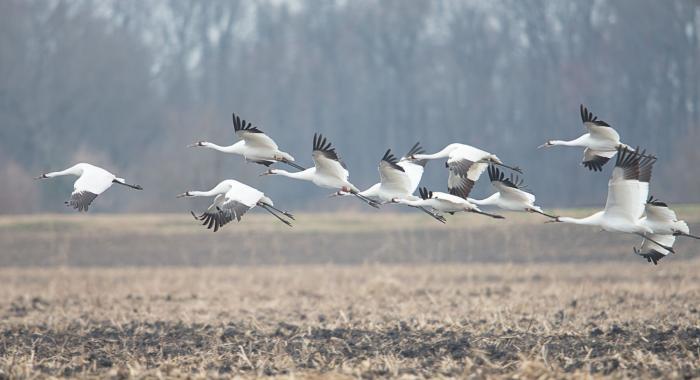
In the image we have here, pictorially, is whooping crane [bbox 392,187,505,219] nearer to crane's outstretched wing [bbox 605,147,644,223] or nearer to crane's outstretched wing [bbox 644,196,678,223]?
crane's outstretched wing [bbox 605,147,644,223]

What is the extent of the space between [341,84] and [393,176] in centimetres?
5615

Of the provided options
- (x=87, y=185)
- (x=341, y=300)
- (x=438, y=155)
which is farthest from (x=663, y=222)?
(x=341, y=300)

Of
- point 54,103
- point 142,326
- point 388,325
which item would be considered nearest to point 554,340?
point 388,325

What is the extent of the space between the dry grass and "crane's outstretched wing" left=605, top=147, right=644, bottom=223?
5.04 ft

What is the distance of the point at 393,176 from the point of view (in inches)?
607

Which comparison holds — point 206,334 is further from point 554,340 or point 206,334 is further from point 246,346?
point 554,340

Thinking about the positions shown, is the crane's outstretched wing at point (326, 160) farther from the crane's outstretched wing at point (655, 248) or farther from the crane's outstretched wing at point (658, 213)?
the crane's outstretched wing at point (655, 248)

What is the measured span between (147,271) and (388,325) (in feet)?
46.7

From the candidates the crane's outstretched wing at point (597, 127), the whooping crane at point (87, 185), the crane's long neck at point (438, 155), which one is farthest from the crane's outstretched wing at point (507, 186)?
the whooping crane at point (87, 185)

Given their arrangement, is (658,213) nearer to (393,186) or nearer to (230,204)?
(393,186)

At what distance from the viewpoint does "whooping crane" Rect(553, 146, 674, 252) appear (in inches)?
524

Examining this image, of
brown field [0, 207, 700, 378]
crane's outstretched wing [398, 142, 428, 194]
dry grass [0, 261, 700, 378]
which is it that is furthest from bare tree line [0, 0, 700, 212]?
crane's outstretched wing [398, 142, 428, 194]

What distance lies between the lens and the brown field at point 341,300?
12664mm

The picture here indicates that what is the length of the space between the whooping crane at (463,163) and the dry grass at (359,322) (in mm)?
1920
